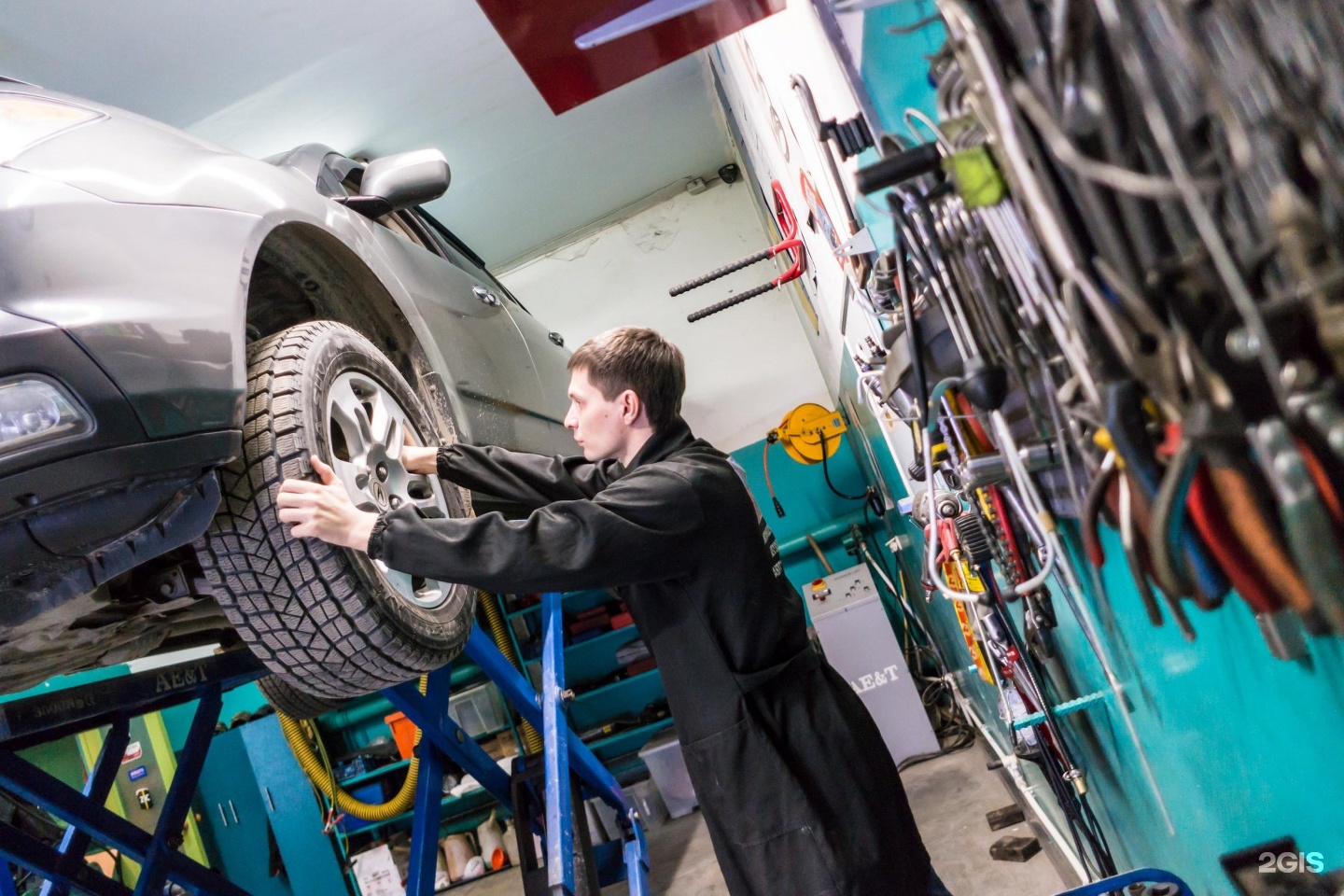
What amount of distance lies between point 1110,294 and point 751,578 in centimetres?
112

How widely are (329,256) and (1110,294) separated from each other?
5.64ft

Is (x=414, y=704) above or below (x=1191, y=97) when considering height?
below

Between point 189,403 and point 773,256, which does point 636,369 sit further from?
point 773,256

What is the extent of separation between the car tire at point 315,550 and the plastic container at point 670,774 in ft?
9.71

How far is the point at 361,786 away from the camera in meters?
4.95

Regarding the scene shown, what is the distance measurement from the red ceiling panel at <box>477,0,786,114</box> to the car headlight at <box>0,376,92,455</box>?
2.33 feet

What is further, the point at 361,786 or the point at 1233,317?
the point at 361,786

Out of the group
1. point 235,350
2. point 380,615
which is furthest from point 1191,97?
point 380,615

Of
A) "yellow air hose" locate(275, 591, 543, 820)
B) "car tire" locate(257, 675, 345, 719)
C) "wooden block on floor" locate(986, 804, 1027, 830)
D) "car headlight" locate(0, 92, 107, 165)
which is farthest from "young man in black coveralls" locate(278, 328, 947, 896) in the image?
"yellow air hose" locate(275, 591, 543, 820)

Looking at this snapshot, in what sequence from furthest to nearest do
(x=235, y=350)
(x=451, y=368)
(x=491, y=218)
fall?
(x=491, y=218) → (x=451, y=368) → (x=235, y=350)

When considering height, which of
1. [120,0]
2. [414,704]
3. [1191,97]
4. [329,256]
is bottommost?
[414,704]

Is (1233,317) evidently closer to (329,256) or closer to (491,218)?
(329,256)

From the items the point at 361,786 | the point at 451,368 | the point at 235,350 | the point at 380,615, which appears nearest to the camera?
the point at 235,350

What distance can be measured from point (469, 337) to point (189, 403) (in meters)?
1.32
